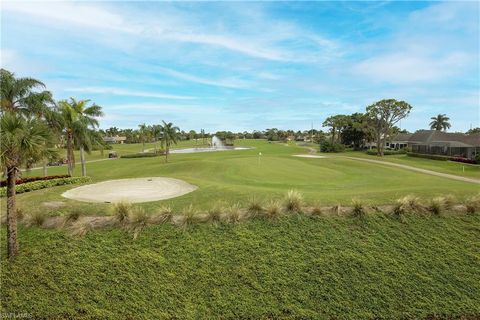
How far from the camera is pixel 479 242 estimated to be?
11.2 m

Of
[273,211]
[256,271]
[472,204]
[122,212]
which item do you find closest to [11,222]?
[122,212]

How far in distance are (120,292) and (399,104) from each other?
64.0 m

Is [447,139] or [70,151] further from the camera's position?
[447,139]

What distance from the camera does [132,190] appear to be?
20297mm

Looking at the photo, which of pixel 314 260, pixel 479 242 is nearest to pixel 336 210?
pixel 314 260

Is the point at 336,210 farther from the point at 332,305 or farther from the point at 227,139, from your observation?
the point at 227,139

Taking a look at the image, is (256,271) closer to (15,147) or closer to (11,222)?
(11,222)

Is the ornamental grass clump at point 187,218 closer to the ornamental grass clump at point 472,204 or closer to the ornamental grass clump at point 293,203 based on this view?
the ornamental grass clump at point 293,203

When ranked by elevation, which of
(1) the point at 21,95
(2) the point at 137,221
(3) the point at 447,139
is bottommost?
(2) the point at 137,221

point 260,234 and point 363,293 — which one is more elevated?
point 260,234

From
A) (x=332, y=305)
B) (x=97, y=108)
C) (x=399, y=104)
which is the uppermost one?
(x=399, y=104)

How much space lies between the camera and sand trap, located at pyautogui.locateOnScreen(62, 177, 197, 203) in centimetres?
1734

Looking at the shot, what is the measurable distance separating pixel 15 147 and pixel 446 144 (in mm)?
67978

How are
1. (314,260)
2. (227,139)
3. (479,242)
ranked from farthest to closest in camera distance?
1. (227,139)
2. (479,242)
3. (314,260)
